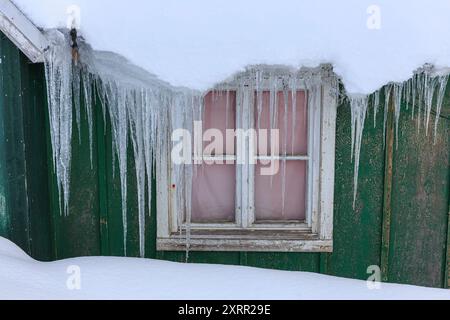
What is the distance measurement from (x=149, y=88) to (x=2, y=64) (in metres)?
0.98

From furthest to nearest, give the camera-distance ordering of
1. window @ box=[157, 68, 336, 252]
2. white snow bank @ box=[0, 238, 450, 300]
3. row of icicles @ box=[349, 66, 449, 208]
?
1. window @ box=[157, 68, 336, 252]
2. row of icicles @ box=[349, 66, 449, 208]
3. white snow bank @ box=[0, 238, 450, 300]

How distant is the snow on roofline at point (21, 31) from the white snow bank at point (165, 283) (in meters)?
1.27

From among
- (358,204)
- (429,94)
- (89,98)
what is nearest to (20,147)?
(89,98)

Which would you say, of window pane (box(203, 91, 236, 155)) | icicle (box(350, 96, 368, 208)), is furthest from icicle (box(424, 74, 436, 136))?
window pane (box(203, 91, 236, 155))

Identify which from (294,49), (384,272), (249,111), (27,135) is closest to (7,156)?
(27,135)

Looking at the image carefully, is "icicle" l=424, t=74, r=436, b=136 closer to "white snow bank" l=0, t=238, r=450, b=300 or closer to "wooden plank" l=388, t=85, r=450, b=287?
"wooden plank" l=388, t=85, r=450, b=287

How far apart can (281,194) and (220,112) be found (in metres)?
0.82

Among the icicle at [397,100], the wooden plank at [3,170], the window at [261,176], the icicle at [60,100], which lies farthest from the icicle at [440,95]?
the wooden plank at [3,170]

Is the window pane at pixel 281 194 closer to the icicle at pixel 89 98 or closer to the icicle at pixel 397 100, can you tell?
the icicle at pixel 397 100

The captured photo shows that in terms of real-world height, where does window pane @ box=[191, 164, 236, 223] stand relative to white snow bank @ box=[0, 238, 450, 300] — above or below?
above

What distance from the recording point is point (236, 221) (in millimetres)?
4574

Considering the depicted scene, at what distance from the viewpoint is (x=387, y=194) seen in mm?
4449

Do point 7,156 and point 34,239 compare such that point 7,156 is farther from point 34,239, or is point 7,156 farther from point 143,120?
point 143,120

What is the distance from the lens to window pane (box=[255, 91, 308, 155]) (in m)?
4.40
